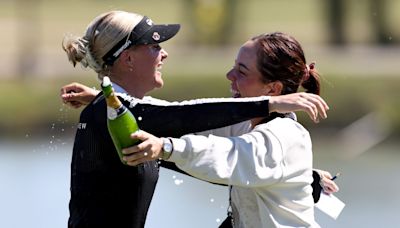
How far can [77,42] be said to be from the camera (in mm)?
4336

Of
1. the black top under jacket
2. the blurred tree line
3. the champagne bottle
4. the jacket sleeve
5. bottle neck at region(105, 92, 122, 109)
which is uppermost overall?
bottle neck at region(105, 92, 122, 109)

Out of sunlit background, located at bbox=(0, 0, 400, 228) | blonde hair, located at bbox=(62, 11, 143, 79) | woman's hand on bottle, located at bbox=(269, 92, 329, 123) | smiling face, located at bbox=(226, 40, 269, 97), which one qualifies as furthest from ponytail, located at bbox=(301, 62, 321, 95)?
sunlit background, located at bbox=(0, 0, 400, 228)

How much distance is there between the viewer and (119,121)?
3633 mm

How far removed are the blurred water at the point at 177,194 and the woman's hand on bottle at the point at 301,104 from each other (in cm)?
462

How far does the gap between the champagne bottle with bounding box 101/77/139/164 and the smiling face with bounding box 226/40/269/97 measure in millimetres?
736

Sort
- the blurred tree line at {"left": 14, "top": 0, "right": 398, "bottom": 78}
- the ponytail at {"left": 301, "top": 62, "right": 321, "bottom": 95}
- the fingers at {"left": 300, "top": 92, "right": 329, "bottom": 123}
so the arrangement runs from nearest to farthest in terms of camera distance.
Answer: the fingers at {"left": 300, "top": 92, "right": 329, "bottom": 123} → the ponytail at {"left": 301, "top": 62, "right": 321, "bottom": 95} → the blurred tree line at {"left": 14, "top": 0, "right": 398, "bottom": 78}

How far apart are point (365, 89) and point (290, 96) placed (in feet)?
45.8

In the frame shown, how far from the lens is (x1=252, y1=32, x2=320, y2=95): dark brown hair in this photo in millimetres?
4262

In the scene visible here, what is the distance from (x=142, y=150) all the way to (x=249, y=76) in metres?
0.76

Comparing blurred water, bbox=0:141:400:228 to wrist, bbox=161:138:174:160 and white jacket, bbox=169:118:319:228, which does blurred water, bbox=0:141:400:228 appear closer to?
white jacket, bbox=169:118:319:228

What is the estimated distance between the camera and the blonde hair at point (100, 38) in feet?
14.1

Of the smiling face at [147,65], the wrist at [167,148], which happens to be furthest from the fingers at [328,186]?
the wrist at [167,148]

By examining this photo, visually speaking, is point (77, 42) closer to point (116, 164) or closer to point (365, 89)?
point (116, 164)

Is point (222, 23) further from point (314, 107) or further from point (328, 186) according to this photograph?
point (314, 107)
